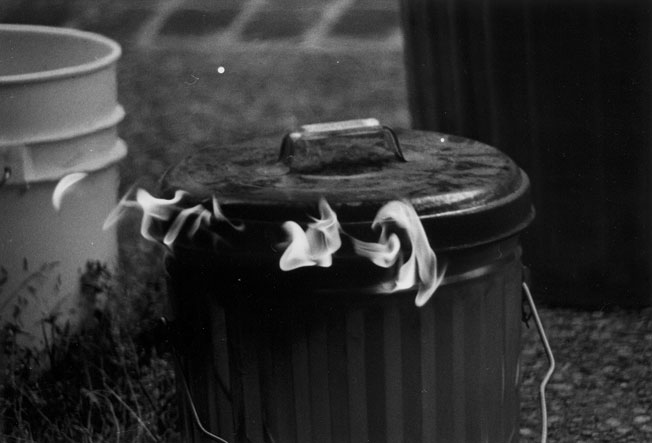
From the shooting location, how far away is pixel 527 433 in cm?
309

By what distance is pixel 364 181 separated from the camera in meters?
2.11

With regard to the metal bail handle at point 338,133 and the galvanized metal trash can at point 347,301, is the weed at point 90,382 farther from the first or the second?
the metal bail handle at point 338,133

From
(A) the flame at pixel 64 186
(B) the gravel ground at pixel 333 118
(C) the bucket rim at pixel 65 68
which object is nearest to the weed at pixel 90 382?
(A) the flame at pixel 64 186

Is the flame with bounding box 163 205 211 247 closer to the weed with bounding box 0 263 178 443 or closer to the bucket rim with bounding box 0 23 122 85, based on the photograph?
the weed with bounding box 0 263 178 443

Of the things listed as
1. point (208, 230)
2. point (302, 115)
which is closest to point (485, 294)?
point (208, 230)

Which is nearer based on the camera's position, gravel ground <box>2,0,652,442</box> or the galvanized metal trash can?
the galvanized metal trash can

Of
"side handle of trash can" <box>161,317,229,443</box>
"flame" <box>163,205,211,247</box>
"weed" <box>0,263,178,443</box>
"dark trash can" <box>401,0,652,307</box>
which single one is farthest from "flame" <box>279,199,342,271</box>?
"dark trash can" <box>401,0,652,307</box>

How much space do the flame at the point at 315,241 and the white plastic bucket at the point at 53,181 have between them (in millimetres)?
1225

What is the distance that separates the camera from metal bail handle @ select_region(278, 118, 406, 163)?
2131 millimetres

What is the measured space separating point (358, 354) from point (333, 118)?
4.00m

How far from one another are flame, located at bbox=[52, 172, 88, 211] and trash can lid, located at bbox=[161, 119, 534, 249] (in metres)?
0.80

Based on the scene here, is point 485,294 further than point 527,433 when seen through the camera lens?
No

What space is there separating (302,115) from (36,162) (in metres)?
3.17

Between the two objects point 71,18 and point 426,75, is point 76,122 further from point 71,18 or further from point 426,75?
point 71,18
